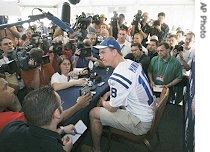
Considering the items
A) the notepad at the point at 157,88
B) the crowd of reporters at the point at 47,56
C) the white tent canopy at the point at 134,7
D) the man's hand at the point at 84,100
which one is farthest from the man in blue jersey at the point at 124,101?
the white tent canopy at the point at 134,7

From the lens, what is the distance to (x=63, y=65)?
2.99 m

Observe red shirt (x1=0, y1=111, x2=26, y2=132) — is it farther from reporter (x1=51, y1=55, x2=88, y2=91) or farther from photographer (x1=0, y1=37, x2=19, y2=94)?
reporter (x1=51, y1=55, x2=88, y2=91)

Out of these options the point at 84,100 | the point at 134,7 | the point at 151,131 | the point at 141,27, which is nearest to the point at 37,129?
the point at 84,100

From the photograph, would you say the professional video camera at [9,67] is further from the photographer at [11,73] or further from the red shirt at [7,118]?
the red shirt at [7,118]

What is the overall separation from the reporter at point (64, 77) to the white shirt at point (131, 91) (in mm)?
661

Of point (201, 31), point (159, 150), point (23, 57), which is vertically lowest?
point (159, 150)

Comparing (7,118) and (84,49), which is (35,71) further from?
(7,118)

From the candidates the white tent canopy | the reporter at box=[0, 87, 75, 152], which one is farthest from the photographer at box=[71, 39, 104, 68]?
the white tent canopy

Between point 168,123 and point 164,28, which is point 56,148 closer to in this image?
point 168,123

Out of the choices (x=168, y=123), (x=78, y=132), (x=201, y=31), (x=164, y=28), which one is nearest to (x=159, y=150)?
(x=168, y=123)

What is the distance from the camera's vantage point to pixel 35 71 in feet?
9.26

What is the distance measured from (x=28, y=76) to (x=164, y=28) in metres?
4.68

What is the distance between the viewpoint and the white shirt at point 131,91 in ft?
→ 7.48

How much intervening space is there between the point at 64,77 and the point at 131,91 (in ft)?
3.32
